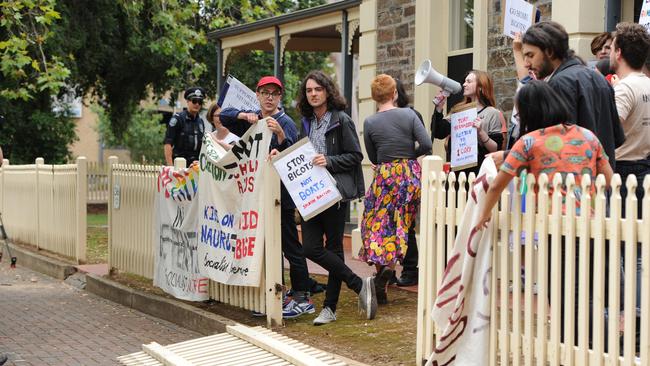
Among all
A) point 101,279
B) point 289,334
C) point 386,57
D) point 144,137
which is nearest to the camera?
point 289,334

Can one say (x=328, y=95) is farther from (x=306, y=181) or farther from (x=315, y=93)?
(x=306, y=181)

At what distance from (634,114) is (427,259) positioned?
1.51m

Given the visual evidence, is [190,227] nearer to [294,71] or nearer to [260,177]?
[260,177]

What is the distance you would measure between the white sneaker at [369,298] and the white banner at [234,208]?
0.84 metres

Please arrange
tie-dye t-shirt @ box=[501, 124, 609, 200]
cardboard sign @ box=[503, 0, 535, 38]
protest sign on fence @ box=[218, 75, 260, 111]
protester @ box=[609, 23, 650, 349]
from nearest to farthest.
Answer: tie-dye t-shirt @ box=[501, 124, 609, 200] → protester @ box=[609, 23, 650, 349] → cardboard sign @ box=[503, 0, 535, 38] → protest sign on fence @ box=[218, 75, 260, 111]

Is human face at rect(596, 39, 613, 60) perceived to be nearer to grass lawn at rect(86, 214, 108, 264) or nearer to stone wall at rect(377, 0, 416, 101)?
stone wall at rect(377, 0, 416, 101)

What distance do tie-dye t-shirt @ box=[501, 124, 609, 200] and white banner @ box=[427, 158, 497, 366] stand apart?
0.22 metres

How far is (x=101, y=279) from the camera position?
11.6 meters

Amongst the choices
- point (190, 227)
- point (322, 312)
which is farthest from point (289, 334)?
point (190, 227)

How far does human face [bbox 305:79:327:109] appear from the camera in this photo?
812 cm

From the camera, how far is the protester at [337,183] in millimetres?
8039

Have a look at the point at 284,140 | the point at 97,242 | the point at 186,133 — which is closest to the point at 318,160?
the point at 284,140

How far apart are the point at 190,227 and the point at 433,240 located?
142 inches

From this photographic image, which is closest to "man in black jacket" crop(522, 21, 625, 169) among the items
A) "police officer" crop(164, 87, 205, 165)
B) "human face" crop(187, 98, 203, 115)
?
"human face" crop(187, 98, 203, 115)
